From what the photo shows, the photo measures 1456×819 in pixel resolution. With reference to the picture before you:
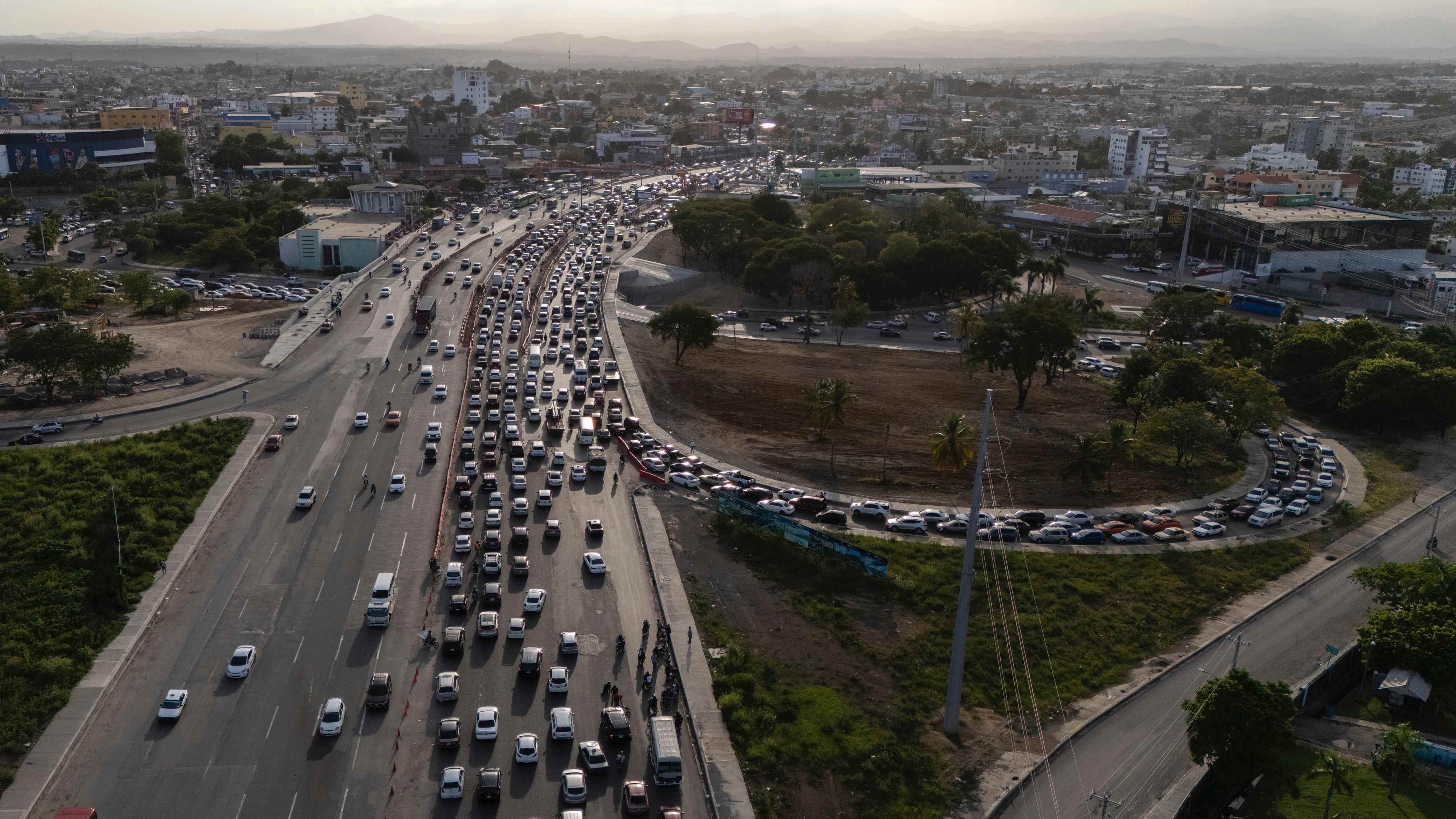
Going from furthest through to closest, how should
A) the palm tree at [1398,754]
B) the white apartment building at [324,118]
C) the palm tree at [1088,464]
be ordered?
1. the white apartment building at [324,118]
2. the palm tree at [1088,464]
3. the palm tree at [1398,754]

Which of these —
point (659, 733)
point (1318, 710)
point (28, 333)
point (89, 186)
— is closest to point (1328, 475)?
point (1318, 710)

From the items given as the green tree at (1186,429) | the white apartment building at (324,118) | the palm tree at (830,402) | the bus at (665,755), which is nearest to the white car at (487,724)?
the bus at (665,755)

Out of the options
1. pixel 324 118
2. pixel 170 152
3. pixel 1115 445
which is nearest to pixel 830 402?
pixel 1115 445

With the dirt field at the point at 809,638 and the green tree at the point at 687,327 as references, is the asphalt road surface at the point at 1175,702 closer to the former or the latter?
the dirt field at the point at 809,638

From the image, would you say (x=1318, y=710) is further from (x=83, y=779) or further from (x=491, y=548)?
(x=83, y=779)

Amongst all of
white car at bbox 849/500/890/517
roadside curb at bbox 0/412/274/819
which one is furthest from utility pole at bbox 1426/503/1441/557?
roadside curb at bbox 0/412/274/819
